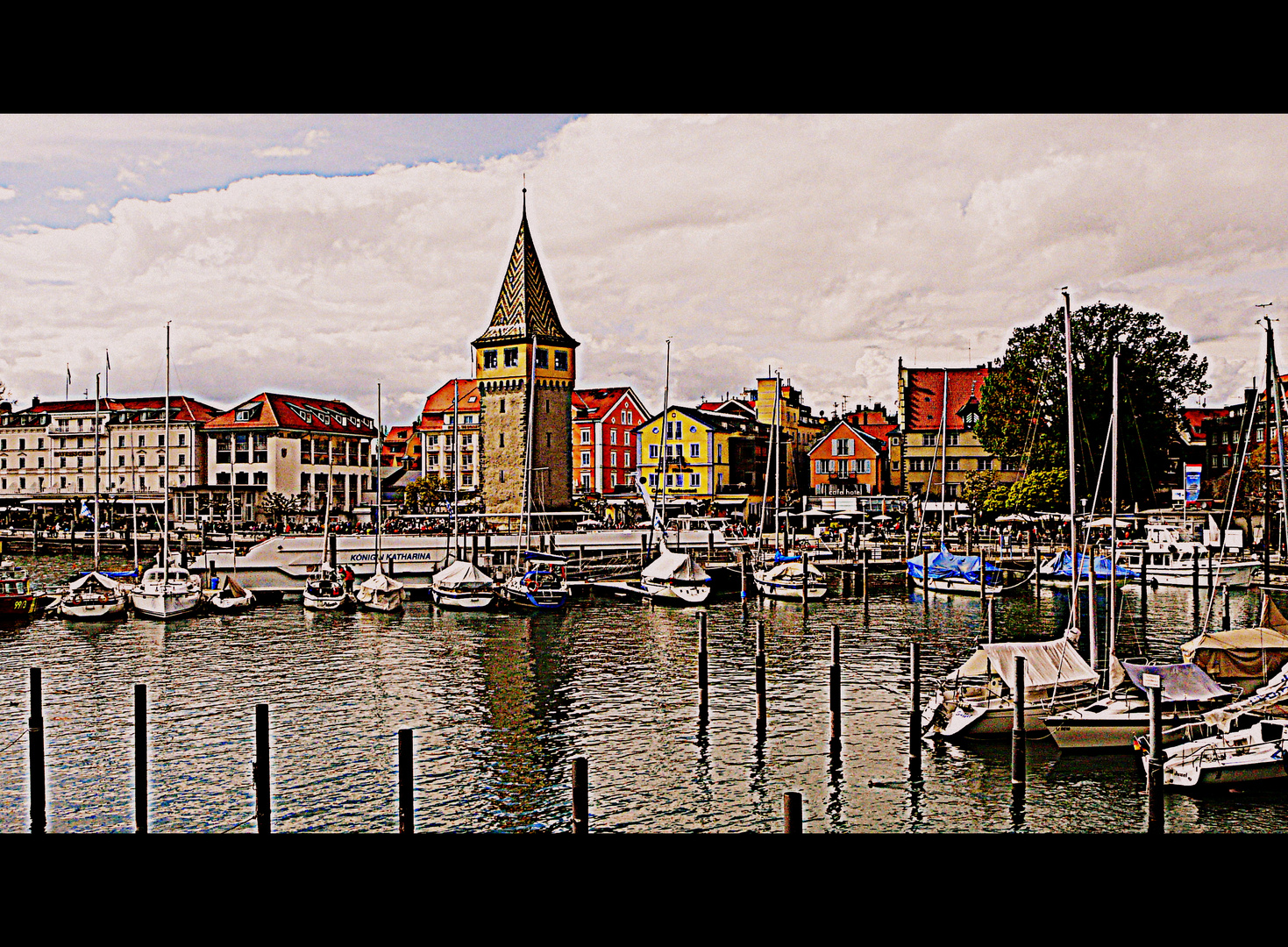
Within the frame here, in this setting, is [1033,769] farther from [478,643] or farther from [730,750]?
[478,643]

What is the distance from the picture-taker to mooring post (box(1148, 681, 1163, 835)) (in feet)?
35.2

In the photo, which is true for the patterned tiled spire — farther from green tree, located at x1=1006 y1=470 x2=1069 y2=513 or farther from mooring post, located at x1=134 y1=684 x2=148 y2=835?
mooring post, located at x1=134 y1=684 x2=148 y2=835

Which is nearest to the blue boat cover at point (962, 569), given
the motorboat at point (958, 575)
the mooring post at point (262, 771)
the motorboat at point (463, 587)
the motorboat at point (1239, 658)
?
the motorboat at point (958, 575)

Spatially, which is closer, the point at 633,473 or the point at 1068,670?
the point at 1068,670

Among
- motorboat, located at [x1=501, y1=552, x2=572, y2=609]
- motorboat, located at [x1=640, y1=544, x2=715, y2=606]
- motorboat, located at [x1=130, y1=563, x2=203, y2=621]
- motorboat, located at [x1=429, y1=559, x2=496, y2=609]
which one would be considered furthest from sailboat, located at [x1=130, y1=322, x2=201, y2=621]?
motorboat, located at [x1=640, y1=544, x2=715, y2=606]

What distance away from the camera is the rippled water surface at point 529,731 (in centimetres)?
1281

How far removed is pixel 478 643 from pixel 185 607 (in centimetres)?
849

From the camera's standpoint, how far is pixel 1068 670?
1591 cm

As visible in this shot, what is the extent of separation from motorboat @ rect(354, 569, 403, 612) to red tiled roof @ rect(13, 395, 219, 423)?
1603 inches

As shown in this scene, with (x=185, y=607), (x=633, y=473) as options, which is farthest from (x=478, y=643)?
(x=633, y=473)

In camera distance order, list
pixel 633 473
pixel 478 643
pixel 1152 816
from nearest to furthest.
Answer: pixel 1152 816
pixel 478 643
pixel 633 473

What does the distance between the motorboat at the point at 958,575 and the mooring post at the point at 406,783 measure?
81.9 feet

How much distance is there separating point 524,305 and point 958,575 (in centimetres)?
2650
